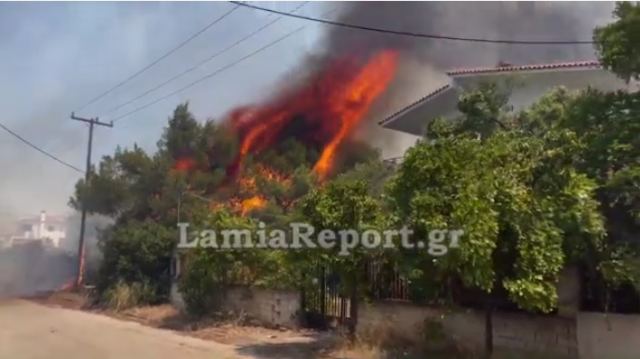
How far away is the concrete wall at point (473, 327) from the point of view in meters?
9.69

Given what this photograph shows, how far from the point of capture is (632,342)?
881 centimetres

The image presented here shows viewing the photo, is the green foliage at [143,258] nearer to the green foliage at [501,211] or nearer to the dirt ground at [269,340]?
the dirt ground at [269,340]

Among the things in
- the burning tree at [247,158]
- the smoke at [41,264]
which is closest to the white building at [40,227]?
the smoke at [41,264]

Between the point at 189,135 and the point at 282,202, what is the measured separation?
23.8 feet

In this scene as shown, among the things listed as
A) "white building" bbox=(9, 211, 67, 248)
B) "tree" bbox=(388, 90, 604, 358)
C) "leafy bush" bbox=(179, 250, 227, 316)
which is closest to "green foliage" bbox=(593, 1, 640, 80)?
"tree" bbox=(388, 90, 604, 358)

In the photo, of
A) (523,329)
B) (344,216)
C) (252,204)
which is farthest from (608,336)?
(252,204)

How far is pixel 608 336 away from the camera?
8.99m

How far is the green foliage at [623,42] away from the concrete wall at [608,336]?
11.9 ft

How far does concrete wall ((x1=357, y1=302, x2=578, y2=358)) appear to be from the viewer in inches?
381

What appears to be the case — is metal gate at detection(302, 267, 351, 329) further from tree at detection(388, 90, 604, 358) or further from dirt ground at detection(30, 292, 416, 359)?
tree at detection(388, 90, 604, 358)

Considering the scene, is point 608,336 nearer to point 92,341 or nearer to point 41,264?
point 92,341

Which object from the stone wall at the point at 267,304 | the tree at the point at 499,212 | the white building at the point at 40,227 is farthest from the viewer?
the white building at the point at 40,227

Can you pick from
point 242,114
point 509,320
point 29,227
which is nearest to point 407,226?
point 509,320

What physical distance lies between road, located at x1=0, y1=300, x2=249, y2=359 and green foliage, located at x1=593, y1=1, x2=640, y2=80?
7867 millimetres
